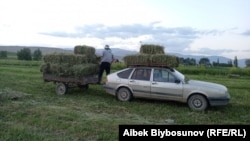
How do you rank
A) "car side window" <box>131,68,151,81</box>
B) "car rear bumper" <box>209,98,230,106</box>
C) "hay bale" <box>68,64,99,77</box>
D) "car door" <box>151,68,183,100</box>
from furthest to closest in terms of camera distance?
"hay bale" <box>68,64,99,77</box>, "car side window" <box>131,68,151,81</box>, "car door" <box>151,68,183,100</box>, "car rear bumper" <box>209,98,230,106</box>

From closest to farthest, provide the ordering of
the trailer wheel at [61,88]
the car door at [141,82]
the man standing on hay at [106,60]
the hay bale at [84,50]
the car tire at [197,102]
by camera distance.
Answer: the car tire at [197,102], the car door at [141,82], the trailer wheel at [61,88], the man standing on hay at [106,60], the hay bale at [84,50]

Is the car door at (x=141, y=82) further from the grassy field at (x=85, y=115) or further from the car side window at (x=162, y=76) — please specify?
the grassy field at (x=85, y=115)

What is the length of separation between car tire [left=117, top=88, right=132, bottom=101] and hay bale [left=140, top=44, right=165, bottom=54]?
1826 millimetres

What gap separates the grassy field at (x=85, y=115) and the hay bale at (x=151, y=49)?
2.03 metres

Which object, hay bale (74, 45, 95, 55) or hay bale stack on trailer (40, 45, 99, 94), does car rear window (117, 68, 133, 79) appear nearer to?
hay bale stack on trailer (40, 45, 99, 94)

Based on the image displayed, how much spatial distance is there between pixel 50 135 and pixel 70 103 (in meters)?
4.23

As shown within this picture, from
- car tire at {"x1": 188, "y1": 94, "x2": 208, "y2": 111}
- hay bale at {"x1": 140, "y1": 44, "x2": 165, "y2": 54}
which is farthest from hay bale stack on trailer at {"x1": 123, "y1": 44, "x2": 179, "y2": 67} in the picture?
car tire at {"x1": 188, "y1": 94, "x2": 208, "y2": 111}

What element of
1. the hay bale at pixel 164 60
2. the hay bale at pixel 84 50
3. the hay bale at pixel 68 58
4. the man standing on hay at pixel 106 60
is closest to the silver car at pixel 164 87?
the hay bale at pixel 164 60

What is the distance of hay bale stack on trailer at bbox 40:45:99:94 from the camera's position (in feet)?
47.7

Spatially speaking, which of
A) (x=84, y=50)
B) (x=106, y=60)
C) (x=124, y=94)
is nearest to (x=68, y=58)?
(x=84, y=50)

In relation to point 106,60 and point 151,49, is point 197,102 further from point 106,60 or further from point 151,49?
point 106,60

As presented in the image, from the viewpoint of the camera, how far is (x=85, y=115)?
10445mm

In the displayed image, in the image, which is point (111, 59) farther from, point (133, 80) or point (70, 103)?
point (70, 103)

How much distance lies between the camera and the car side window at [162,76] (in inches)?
500
